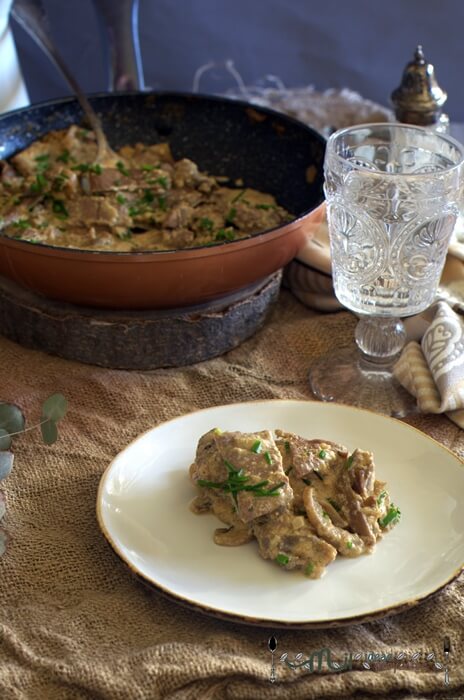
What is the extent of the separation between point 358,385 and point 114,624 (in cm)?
64

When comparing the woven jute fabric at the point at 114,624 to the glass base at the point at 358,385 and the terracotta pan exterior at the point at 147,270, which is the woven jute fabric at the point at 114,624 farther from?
the terracotta pan exterior at the point at 147,270

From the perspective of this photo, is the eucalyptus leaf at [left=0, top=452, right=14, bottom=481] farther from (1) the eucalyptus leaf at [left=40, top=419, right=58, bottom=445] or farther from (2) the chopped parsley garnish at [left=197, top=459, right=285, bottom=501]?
(2) the chopped parsley garnish at [left=197, top=459, right=285, bottom=501]

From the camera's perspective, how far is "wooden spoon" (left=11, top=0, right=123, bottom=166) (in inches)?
78.1

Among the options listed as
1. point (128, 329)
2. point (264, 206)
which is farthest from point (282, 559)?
point (264, 206)

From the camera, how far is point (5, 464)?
50.9 inches

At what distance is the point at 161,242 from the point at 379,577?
83cm

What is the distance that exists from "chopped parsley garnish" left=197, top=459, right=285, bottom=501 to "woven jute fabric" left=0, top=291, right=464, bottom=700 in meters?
0.15

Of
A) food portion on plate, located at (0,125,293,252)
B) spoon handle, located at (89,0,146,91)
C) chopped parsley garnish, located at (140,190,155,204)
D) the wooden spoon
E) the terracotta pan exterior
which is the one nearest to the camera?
the terracotta pan exterior

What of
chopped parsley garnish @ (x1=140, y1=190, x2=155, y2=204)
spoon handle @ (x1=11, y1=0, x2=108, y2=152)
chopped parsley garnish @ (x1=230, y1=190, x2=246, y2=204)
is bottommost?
chopped parsley garnish @ (x1=230, y1=190, x2=246, y2=204)

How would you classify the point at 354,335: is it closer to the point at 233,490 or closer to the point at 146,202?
the point at 146,202

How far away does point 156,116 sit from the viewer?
2107mm

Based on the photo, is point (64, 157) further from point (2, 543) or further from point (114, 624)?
point (114, 624)

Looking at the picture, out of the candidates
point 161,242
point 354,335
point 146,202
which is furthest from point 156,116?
point 354,335

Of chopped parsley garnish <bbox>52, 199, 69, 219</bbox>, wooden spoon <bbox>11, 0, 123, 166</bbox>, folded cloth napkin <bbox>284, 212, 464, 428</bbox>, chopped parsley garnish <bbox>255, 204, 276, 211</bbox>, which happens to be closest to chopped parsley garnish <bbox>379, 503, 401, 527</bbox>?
folded cloth napkin <bbox>284, 212, 464, 428</bbox>
